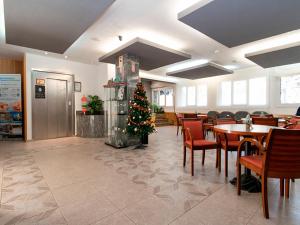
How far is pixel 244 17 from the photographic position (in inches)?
123

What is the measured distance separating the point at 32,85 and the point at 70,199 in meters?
5.43

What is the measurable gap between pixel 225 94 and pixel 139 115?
6.26 m

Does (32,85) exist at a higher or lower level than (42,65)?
lower

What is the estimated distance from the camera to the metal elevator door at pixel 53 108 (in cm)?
620

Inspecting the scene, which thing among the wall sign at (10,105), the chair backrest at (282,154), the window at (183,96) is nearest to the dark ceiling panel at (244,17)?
the chair backrest at (282,154)

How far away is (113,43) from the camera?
4938 mm

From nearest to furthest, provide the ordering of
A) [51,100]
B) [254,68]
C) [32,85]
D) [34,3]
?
[34,3], [32,85], [51,100], [254,68]

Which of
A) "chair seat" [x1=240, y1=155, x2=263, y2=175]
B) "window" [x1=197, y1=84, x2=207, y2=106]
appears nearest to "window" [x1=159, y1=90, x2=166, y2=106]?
"window" [x1=197, y1=84, x2=207, y2=106]

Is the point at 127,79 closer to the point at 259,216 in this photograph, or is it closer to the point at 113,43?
the point at 113,43

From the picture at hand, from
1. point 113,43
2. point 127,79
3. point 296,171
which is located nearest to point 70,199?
point 296,171

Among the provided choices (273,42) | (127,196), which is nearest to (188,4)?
(127,196)

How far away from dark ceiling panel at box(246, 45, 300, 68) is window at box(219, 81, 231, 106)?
2.98m

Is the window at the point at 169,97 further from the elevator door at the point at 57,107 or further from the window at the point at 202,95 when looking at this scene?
the elevator door at the point at 57,107

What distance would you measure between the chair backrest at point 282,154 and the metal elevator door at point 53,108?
6.85 metres
